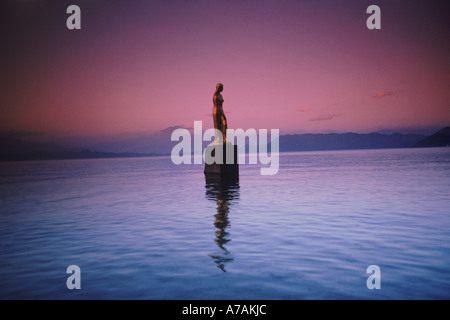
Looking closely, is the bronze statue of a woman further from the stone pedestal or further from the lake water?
the lake water

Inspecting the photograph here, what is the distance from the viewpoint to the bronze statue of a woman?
21.0 meters

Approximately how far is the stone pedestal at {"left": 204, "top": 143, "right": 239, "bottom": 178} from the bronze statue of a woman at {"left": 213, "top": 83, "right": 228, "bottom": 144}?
56 cm

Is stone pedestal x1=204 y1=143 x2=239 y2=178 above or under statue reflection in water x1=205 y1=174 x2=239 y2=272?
above

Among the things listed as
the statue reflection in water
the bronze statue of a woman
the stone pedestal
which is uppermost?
the bronze statue of a woman

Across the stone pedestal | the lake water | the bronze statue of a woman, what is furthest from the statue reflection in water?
the bronze statue of a woman

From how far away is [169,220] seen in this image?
10.3 m

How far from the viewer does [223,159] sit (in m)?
21.2

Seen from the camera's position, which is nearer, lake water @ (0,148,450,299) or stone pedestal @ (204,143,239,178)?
lake water @ (0,148,450,299)

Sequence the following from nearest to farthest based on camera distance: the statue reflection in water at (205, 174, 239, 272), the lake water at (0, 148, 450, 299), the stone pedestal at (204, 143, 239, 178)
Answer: the lake water at (0, 148, 450, 299) < the statue reflection in water at (205, 174, 239, 272) < the stone pedestal at (204, 143, 239, 178)
